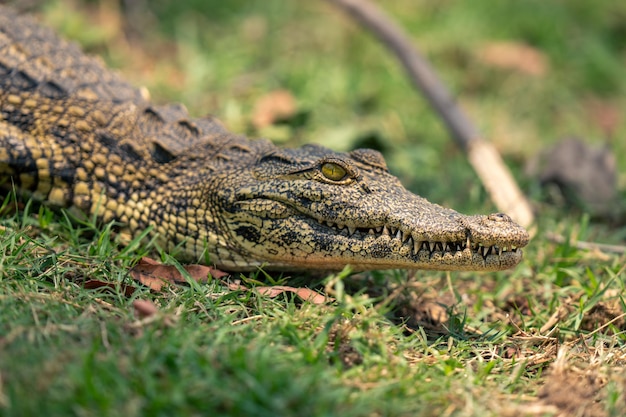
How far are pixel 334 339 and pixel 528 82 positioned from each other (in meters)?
5.71

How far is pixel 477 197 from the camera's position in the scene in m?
5.59

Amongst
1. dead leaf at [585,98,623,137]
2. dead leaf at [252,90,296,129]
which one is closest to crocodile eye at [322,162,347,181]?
dead leaf at [252,90,296,129]

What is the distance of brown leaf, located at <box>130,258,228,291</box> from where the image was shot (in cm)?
379

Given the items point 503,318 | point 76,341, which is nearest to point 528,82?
point 503,318

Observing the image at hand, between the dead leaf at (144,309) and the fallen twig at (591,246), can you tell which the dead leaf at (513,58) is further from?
the dead leaf at (144,309)

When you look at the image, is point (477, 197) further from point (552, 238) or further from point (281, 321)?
point (281, 321)

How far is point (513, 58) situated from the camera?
328 inches

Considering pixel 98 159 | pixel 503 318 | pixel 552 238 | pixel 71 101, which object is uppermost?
pixel 71 101

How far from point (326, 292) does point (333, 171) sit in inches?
27.7

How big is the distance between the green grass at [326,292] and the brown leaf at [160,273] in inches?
2.4

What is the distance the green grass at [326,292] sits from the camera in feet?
9.30

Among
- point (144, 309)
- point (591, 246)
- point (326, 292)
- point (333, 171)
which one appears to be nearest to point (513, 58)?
point (591, 246)

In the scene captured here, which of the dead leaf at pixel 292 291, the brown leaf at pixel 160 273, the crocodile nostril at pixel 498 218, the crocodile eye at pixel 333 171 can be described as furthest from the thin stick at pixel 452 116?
the brown leaf at pixel 160 273

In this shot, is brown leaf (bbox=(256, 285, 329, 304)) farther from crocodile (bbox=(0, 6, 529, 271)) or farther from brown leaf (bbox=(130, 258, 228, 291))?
brown leaf (bbox=(130, 258, 228, 291))
